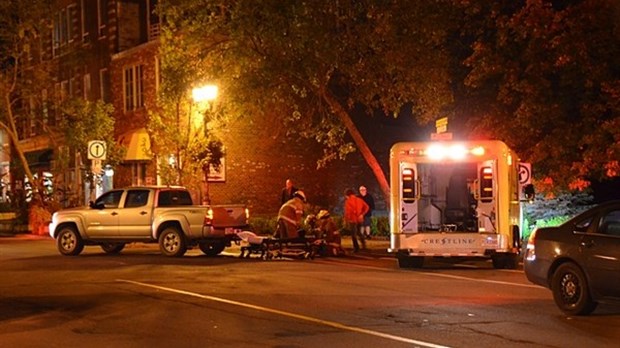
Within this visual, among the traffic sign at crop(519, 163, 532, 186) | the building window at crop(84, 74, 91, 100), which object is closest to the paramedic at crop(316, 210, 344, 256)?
the traffic sign at crop(519, 163, 532, 186)

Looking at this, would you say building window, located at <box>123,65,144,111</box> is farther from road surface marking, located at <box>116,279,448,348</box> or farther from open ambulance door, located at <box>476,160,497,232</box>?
road surface marking, located at <box>116,279,448,348</box>

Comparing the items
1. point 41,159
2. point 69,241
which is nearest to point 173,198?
point 69,241

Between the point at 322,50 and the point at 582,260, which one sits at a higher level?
the point at 322,50

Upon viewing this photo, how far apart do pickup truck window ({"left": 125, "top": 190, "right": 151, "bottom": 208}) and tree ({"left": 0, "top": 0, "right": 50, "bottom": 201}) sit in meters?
15.4

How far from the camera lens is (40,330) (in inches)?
434

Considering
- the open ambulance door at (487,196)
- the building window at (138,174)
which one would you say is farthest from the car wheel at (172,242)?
the building window at (138,174)

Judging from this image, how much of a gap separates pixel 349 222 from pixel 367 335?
43.0ft

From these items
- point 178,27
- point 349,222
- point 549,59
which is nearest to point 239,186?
point 178,27

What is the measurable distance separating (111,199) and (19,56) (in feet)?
52.2

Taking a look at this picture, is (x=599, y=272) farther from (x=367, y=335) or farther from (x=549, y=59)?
(x=549, y=59)

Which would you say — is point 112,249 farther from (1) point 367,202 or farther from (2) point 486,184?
(2) point 486,184

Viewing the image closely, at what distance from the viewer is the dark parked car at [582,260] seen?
11570 mm

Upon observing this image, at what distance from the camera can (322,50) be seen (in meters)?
22.3

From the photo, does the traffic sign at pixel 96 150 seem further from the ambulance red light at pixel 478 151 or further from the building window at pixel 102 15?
the ambulance red light at pixel 478 151
